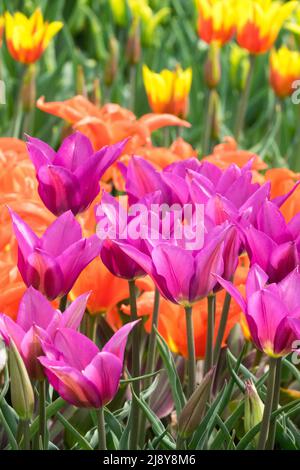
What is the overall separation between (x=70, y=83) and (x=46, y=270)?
2017mm

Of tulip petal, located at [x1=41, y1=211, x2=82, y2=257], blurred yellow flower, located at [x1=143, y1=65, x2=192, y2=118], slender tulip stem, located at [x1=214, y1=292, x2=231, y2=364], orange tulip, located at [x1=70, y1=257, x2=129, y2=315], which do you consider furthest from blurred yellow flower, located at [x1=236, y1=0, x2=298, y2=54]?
tulip petal, located at [x1=41, y1=211, x2=82, y2=257]

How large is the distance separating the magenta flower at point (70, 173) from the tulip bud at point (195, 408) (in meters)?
0.29

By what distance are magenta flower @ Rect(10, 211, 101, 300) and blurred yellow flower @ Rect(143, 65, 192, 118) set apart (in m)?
1.11

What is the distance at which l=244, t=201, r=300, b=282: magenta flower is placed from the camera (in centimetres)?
97

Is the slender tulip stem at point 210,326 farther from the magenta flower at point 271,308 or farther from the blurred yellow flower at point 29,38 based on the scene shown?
the blurred yellow flower at point 29,38

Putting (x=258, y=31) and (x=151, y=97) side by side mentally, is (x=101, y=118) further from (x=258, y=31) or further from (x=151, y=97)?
(x=258, y=31)

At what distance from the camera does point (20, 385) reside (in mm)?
894

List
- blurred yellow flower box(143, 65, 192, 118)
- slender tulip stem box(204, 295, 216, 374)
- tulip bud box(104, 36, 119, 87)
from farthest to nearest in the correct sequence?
tulip bud box(104, 36, 119, 87)
blurred yellow flower box(143, 65, 192, 118)
slender tulip stem box(204, 295, 216, 374)

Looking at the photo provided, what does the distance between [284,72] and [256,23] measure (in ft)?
0.44

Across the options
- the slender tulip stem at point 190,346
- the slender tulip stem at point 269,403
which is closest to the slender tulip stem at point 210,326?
the slender tulip stem at point 190,346

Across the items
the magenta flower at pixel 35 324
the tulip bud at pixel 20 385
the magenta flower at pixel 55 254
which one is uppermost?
the magenta flower at pixel 55 254

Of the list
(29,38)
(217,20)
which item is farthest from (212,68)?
(29,38)

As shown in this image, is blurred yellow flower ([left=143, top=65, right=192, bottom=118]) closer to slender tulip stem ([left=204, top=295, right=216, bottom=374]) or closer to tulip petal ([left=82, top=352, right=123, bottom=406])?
slender tulip stem ([left=204, top=295, right=216, bottom=374])

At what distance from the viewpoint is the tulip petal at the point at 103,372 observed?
0.86 m
